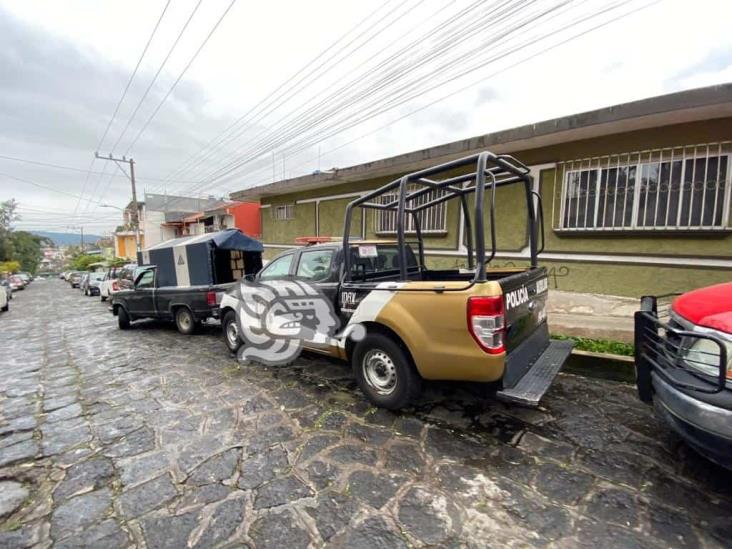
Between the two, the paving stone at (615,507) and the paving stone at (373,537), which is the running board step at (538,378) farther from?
→ the paving stone at (373,537)

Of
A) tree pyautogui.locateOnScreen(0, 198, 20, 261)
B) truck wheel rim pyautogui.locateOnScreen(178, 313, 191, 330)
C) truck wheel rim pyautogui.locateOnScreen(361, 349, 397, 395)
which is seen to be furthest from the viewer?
→ tree pyautogui.locateOnScreen(0, 198, 20, 261)

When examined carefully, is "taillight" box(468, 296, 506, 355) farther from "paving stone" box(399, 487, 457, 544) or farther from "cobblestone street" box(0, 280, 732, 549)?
"paving stone" box(399, 487, 457, 544)

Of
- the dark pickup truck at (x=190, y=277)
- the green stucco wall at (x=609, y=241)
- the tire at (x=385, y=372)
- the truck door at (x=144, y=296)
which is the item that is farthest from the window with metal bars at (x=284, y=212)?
the tire at (x=385, y=372)

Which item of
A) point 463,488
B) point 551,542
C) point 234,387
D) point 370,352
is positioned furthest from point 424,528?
point 234,387

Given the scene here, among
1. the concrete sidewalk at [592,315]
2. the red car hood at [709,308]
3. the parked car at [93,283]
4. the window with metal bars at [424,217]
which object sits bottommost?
the parked car at [93,283]

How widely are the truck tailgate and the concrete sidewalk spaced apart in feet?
6.10

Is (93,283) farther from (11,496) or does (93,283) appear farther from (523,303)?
(523,303)

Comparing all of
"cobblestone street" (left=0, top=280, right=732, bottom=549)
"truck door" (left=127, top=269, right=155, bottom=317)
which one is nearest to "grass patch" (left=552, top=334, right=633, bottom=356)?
"cobblestone street" (left=0, top=280, right=732, bottom=549)

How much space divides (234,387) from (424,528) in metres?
2.98

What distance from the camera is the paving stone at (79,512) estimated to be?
2.11m

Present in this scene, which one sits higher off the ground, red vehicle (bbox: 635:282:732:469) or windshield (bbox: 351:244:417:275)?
windshield (bbox: 351:244:417:275)

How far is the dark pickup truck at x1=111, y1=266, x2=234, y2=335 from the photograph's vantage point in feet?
21.8

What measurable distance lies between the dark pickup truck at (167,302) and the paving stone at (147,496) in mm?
4386

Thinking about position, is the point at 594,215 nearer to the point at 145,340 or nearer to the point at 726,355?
the point at 726,355
